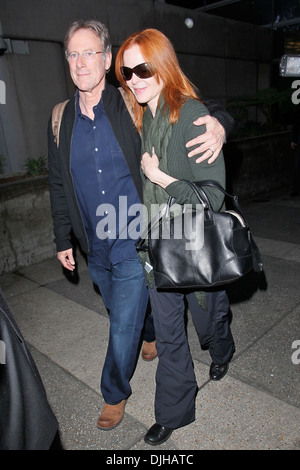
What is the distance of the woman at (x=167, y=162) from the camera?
1.95 metres

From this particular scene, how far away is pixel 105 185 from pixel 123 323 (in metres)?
0.87

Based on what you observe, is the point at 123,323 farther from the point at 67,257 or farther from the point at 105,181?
the point at 105,181

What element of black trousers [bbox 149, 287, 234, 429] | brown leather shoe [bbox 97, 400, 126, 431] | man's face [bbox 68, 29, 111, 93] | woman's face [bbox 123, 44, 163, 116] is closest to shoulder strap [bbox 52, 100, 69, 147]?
man's face [bbox 68, 29, 111, 93]

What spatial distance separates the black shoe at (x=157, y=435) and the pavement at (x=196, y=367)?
0.04m

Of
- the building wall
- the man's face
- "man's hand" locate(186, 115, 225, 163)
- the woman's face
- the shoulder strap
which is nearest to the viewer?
"man's hand" locate(186, 115, 225, 163)

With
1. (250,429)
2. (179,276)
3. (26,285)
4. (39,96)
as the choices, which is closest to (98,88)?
(179,276)

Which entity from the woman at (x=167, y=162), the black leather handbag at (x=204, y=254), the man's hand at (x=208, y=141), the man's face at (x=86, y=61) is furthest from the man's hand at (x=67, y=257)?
the man's hand at (x=208, y=141)

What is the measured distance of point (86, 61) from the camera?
7.30ft

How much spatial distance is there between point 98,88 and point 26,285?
126 inches

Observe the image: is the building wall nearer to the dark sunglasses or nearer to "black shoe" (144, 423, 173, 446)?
the dark sunglasses

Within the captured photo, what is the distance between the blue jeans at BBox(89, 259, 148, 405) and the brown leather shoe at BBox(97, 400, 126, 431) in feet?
0.15

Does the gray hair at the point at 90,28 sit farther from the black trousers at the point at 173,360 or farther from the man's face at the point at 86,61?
the black trousers at the point at 173,360

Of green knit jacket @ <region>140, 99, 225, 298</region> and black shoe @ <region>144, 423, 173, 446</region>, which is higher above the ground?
green knit jacket @ <region>140, 99, 225, 298</region>

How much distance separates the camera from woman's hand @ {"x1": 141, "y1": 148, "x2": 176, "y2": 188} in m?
1.97
